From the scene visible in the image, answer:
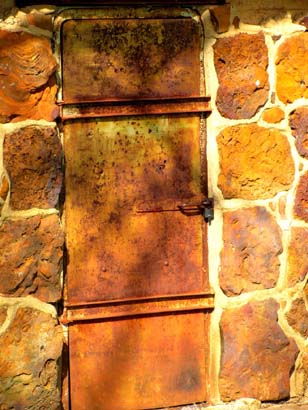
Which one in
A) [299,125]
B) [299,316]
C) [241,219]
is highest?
[299,125]

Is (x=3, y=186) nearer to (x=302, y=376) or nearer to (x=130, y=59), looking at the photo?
(x=130, y=59)

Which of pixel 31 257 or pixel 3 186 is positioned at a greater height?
pixel 3 186

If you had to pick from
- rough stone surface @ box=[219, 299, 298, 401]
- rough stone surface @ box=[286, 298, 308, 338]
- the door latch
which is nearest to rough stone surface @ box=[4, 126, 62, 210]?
the door latch

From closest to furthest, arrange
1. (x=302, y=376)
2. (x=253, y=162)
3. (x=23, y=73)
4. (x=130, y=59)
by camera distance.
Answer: (x=23, y=73) < (x=130, y=59) < (x=253, y=162) < (x=302, y=376)

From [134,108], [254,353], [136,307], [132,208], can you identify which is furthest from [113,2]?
[254,353]

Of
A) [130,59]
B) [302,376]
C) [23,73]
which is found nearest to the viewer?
[23,73]

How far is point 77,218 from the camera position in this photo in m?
2.63

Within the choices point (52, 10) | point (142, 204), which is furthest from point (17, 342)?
point (52, 10)

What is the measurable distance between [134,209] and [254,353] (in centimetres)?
82

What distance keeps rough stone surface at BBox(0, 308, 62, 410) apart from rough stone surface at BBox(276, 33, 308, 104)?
1380 millimetres

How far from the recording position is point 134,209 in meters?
2.67

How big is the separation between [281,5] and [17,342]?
179 cm

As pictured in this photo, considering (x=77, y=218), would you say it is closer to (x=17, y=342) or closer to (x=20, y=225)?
(x=20, y=225)

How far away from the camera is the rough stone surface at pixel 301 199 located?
277 centimetres
